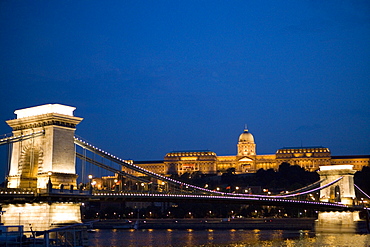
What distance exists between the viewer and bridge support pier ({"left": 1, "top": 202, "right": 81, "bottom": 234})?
37.2 metres

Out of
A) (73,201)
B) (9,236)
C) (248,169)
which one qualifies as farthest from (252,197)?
(248,169)

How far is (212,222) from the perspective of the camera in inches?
3627

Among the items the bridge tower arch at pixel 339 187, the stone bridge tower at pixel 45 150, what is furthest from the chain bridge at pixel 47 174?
the bridge tower arch at pixel 339 187

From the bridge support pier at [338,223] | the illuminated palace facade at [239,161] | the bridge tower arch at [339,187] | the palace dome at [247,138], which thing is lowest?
the bridge support pier at [338,223]

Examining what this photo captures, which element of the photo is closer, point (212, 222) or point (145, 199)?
point (145, 199)

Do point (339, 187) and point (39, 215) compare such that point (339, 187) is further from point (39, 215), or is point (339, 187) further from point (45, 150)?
point (39, 215)

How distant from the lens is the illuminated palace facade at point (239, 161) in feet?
583

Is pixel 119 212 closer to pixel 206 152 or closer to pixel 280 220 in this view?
pixel 280 220

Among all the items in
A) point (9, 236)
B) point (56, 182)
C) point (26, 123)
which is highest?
point (26, 123)

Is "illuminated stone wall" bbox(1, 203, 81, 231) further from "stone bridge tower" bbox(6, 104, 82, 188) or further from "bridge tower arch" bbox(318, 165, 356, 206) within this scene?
"bridge tower arch" bbox(318, 165, 356, 206)

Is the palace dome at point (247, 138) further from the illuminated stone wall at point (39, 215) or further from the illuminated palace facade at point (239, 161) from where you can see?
the illuminated stone wall at point (39, 215)

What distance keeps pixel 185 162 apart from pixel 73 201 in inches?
5820

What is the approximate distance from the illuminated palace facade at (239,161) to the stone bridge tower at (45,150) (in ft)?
453

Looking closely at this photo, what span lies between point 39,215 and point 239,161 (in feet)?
500
